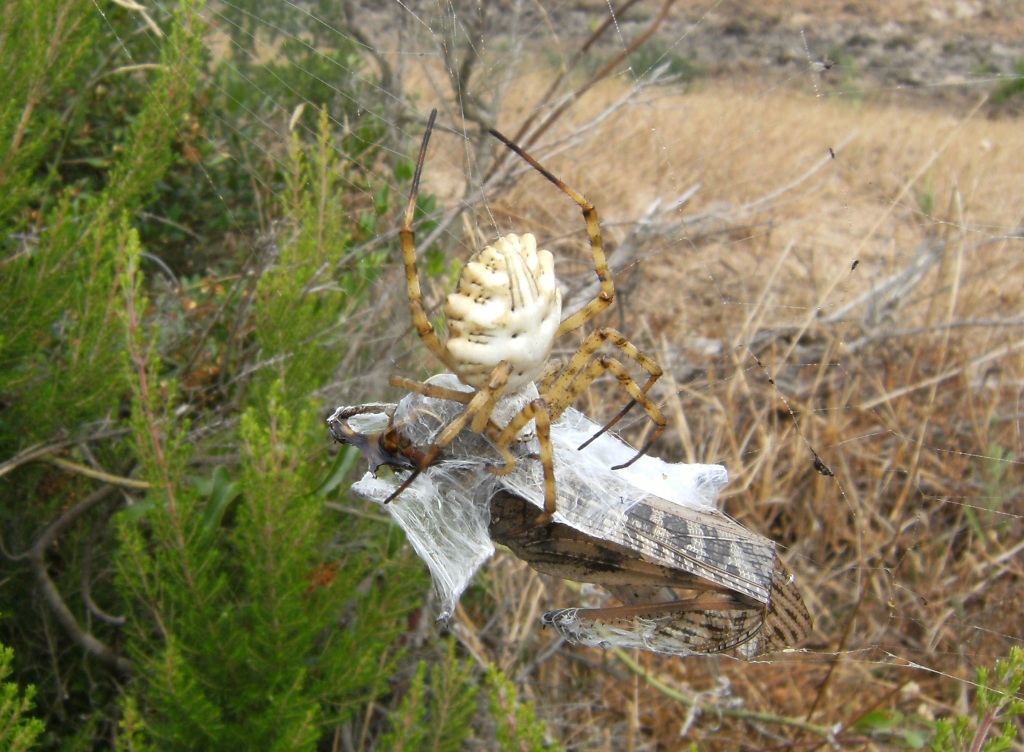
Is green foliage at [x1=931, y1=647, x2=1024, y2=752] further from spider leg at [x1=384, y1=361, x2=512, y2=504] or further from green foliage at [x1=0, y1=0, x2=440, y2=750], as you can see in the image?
green foliage at [x1=0, y1=0, x2=440, y2=750]

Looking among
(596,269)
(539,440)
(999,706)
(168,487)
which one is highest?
(596,269)

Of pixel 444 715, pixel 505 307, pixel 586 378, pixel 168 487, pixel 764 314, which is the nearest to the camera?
pixel 505 307

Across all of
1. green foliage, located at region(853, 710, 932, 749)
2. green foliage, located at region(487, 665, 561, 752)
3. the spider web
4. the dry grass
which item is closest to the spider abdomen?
green foliage, located at region(487, 665, 561, 752)

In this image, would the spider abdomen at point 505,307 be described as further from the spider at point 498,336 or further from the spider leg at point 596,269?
the spider leg at point 596,269

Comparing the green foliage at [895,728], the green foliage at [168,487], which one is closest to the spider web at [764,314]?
the green foliage at [895,728]

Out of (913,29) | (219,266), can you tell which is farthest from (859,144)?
(913,29)

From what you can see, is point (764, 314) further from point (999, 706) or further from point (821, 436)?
point (999, 706)

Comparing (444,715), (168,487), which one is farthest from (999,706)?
(168,487)

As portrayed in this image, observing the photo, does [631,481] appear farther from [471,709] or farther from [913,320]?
[913,320]
